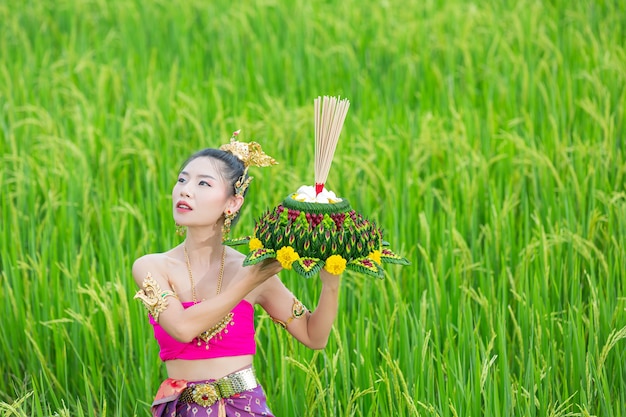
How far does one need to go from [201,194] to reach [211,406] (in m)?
0.46

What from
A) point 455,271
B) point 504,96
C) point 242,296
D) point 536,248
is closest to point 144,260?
point 242,296

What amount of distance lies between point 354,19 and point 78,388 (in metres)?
4.30

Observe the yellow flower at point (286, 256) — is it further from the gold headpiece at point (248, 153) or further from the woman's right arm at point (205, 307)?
the gold headpiece at point (248, 153)

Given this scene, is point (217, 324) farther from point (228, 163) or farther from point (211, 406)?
point (228, 163)

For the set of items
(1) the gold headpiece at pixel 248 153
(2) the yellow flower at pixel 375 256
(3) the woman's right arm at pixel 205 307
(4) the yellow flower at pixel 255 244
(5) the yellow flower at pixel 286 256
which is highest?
(1) the gold headpiece at pixel 248 153

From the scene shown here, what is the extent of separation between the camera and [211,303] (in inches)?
84.5

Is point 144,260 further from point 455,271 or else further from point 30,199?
point 30,199

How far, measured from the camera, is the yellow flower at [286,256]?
2.03m

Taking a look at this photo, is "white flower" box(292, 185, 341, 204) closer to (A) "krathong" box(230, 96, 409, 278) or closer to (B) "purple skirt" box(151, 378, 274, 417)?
(A) "krathong" box(230, 96, 409, 278)

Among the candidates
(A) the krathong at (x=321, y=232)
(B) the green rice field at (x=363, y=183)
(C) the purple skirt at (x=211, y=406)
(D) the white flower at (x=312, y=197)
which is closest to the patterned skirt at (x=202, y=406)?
(C) the purple skirt at (x=211, y=406)

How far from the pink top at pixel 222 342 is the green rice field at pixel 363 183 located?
27 centimetres

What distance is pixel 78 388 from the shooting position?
3037 mm

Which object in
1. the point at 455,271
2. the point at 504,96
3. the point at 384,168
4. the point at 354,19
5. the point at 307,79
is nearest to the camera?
the point at 455,271

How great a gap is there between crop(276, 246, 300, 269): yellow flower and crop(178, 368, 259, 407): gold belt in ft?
1.10
